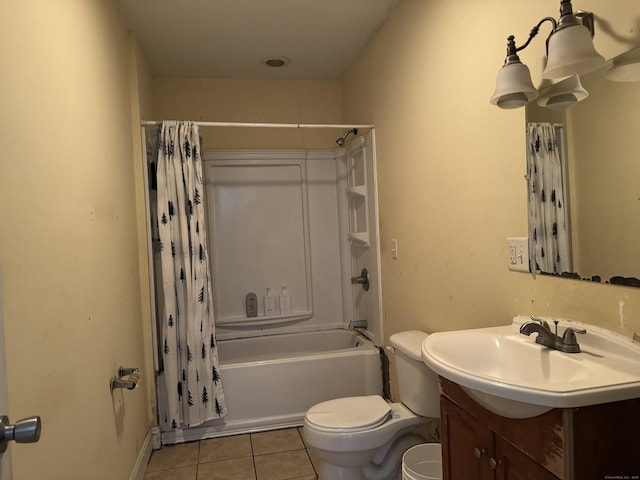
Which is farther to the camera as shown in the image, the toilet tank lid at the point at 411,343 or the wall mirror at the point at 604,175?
the toilet tank lid at the point at 411,343

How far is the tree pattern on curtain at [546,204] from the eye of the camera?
1361 millimetres

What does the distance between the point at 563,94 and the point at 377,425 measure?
1509 mm

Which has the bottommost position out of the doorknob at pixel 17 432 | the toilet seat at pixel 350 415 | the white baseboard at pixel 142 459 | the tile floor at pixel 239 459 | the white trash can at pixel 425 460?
the tile floor at pixel 239 459

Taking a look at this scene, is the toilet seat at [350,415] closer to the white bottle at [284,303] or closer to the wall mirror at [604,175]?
the wall mirror at [604,175]

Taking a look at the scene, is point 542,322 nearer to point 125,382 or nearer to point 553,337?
point 553,337

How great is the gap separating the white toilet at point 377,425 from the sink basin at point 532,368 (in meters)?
0.54

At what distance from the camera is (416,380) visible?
200 centimetres

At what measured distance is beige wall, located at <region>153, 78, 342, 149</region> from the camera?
133 inches

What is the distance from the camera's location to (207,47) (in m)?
2.86

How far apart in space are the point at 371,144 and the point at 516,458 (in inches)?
85.9

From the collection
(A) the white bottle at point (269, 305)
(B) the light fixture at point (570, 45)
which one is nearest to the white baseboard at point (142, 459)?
(A) the white bottle at point (269, 305)

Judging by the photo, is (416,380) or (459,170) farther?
(416,380)

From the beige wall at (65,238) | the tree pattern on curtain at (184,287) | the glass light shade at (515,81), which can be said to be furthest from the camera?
the tree pattern on curtain at (184,287)

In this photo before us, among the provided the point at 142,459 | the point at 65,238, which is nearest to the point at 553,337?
the point at 65,238
